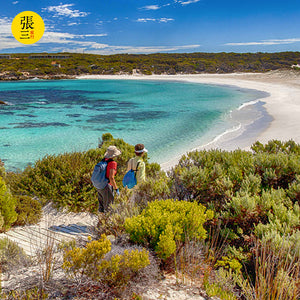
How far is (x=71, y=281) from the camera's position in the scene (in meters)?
2.68

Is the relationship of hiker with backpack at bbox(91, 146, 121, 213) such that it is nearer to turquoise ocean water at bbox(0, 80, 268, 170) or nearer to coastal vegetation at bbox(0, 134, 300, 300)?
coastal vegetation at bbox(0, 134, 300, 300)

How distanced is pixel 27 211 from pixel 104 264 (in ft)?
12.5

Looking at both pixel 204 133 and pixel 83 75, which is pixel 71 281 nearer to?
pixel 204 133

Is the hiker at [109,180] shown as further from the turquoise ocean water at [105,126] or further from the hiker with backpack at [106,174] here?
the turquoise ocean water at [105,126]

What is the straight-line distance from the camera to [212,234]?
369cm

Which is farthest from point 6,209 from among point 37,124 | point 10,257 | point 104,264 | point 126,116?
point 126,116

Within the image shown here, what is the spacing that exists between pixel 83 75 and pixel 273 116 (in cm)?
6262

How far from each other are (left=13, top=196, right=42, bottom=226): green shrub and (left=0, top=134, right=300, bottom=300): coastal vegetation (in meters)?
0.05

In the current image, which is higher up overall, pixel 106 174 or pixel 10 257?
pixel 106 174

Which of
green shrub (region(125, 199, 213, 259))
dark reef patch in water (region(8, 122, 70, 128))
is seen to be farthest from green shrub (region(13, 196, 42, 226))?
dark reef patch in water (region(8, 122, 70, 128))

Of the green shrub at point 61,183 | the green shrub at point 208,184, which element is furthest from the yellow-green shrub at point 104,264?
the green shrub at point 61,183

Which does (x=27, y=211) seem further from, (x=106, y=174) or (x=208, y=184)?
(x=208, y=184)

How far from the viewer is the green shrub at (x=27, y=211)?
5.38 metres

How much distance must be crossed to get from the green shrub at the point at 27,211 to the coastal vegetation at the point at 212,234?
5 cm
